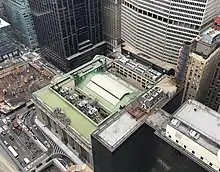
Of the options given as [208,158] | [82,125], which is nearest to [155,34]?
[82,125]

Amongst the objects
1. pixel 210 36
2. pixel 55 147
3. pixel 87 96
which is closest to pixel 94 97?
pixel 87 96

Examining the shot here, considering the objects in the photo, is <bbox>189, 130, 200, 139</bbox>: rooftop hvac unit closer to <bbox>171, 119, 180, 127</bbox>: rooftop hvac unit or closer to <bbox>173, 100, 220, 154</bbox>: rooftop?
<bbox>173, 100, 220, 154</bbox>: rooftop

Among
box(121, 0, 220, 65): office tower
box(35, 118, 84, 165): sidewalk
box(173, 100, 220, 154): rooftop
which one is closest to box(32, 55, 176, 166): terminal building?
box(35, 118, 84, 165): sidewalk

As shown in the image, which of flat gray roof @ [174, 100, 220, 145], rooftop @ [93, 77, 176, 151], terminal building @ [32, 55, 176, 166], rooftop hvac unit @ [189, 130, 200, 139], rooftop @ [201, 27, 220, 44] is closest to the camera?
rooftop hvac unit @ [189, 130, 200, 139]

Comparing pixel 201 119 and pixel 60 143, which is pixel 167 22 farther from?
pixel 60 143

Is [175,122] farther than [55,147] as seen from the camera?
No
